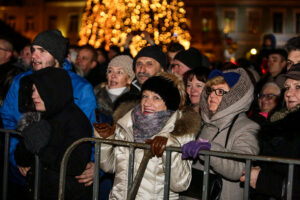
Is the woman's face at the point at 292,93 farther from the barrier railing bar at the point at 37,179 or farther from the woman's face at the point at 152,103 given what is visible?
the barrier railing bar at the point at 37,179

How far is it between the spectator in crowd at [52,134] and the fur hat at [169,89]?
2.47ft

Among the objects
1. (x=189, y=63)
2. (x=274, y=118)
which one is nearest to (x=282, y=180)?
(x=274, y=118)

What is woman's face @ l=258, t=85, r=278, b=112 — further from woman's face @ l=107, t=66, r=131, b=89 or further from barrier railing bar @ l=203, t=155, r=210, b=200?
barrier railing bar @ l=203, t=155, r=210, b=200

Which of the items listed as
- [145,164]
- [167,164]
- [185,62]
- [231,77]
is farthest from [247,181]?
[185,62]

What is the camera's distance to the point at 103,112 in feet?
17.8

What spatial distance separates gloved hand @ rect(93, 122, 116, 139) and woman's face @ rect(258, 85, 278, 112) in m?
2.42

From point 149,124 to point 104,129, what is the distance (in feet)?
1.37

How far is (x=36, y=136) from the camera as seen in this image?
4016 mm

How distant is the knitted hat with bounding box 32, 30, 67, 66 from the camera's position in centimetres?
488

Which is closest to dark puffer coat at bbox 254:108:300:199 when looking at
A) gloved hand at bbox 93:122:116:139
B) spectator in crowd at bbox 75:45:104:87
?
gloved hand at bbox 93:122:116:139

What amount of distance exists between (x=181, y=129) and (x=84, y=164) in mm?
979

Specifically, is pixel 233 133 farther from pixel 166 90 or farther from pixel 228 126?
pixel 166 90

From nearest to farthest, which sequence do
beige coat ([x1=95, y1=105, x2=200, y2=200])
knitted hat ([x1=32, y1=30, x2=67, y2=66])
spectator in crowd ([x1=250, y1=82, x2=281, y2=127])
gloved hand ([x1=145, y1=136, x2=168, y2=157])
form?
gloved hand ([x1=145, y1=136, x2=168, y2=157]) < beige coat ([x1=95, y1=105, x2=200, y2=200]) < knitted hat ([x1=32, y1=30, x2=67, y2=66]) < spectator in crowd ([x1=250, y1=82, x2=281, y2=127])

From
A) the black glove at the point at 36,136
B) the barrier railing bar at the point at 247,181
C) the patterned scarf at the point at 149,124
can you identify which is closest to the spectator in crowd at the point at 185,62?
the patterned scarf at the point at 149,124
